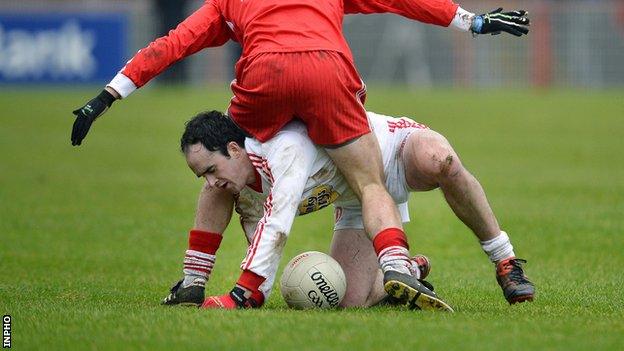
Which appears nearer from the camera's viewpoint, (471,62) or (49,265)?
(49,265)

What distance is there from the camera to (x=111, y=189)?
1652cm

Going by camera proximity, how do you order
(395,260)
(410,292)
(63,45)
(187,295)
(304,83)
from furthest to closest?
(63,45), (187,295), (304,83), (395,260), (410,292)

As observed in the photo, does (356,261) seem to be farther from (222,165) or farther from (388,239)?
(222,165)

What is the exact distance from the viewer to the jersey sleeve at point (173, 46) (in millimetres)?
8180

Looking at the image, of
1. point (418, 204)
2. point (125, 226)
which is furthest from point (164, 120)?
point (125, 226)

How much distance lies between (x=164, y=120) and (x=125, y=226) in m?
12.3

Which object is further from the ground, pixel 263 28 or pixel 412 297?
pixel 263 28

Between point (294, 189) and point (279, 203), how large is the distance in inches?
4.5

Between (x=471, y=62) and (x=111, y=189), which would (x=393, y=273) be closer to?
(x=111, y=189)

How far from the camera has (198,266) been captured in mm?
8375

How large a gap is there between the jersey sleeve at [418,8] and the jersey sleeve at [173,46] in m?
0.80

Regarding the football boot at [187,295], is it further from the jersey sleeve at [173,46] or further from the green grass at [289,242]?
the jersey sleeve at [173,46]

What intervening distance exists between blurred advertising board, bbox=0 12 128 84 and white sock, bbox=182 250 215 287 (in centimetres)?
2369

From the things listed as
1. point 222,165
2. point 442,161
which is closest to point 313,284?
point 222,165
